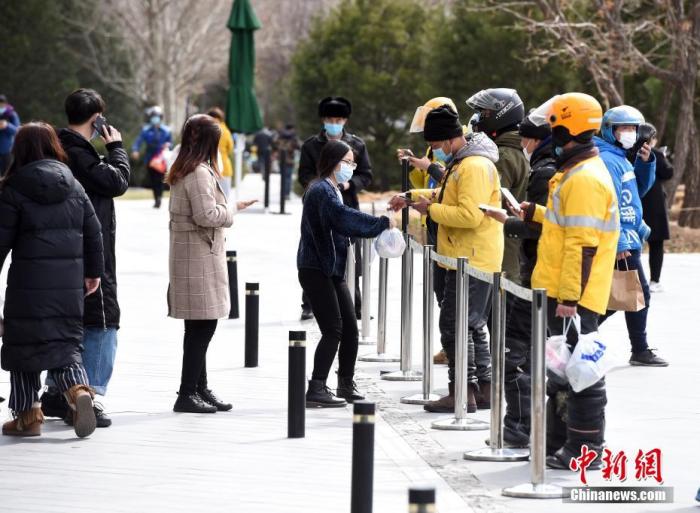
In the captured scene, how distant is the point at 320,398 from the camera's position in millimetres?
10297

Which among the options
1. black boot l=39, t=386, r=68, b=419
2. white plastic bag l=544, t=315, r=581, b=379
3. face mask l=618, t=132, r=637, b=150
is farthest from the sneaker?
black boot l=39, t=386, r=68, b=419

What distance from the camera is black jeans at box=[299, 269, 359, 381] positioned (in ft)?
33.4

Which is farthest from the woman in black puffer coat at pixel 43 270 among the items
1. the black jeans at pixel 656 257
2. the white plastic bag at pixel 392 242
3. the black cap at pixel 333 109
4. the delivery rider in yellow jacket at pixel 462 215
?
Answer: the black jeans at pixel 656 257

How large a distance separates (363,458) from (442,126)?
11.3 feet

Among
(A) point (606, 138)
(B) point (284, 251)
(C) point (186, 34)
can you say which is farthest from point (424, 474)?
(C) point (186, 34)

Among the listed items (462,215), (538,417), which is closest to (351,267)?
(462,215)

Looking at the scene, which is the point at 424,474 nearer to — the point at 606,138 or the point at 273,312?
the point at 606,138

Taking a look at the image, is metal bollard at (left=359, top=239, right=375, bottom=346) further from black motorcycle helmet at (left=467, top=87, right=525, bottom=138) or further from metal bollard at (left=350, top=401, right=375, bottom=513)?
metal bollard at (left=350, top=401, right=375, bottom=513)

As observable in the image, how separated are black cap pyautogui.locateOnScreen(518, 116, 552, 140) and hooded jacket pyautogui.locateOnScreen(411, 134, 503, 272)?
0.50 metres

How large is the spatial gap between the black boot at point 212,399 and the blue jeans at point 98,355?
29.4 inches

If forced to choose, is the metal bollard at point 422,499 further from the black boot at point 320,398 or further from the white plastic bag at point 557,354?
the black boot at point 320,398

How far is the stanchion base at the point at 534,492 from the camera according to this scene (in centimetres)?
753

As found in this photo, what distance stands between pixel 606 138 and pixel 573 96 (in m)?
3.13

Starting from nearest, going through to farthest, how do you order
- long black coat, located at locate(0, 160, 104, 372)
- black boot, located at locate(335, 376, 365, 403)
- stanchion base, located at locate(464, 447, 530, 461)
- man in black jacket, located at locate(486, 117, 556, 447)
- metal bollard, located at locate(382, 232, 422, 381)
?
stanchion base, located at locate(464, 447, 530, 461)
man in black jacket, located at locate(486, 117, 556, 447)
long black coat, located at locate(0, 160, 104, 372)
black boot, located at locate(335, 376, 365, 403)
metal bollard, located at locate(382, 232, 422, 381)
